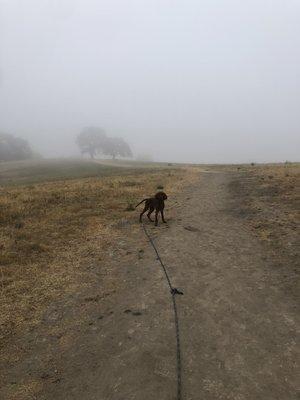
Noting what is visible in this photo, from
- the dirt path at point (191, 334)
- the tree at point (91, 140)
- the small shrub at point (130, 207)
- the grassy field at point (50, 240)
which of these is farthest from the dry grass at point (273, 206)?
the tree at point (91, 140)

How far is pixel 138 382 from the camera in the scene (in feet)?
25.6

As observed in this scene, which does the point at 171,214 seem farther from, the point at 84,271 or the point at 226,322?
the point at 226,322

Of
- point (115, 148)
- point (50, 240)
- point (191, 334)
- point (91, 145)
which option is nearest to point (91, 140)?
point (91, 145)

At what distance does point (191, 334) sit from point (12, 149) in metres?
110

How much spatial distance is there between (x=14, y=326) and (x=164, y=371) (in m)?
4.47

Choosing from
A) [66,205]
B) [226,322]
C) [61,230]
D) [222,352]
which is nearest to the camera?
[222,352]

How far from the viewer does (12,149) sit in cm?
11138

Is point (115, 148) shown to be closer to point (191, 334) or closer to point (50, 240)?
point (50, 240)

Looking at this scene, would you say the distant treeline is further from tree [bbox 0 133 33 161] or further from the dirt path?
the dirt path

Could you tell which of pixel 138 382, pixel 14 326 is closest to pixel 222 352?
pixel 138 382

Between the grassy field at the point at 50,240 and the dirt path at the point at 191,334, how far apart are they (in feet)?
4.55

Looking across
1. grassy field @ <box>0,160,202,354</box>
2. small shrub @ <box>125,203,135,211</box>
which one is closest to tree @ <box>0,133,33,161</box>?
grassy field @ <box>0,160,202,354</box>

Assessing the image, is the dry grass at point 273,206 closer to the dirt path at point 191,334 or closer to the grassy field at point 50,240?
the dirt path at point 191,334

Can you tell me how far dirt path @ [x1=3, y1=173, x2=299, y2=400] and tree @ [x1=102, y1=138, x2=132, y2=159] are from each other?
325ft
